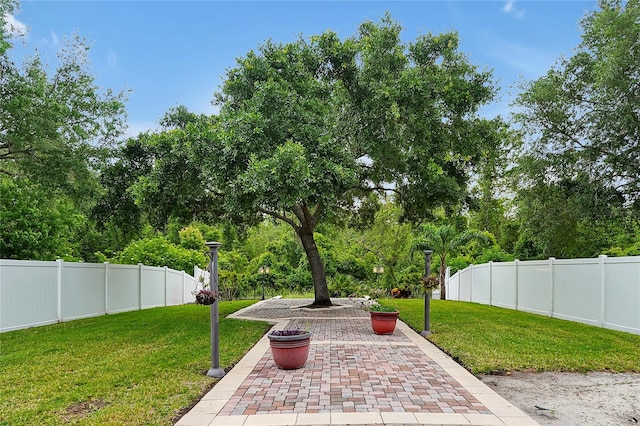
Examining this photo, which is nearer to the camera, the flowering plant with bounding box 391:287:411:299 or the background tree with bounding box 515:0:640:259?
the background tree with bounding box 515:0:640:259

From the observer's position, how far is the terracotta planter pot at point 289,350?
21.2 feet

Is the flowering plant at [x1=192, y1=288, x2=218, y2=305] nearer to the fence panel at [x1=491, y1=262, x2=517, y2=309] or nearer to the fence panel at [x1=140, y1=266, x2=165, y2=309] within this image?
the fence panel at [x1=140, y1=266, x2=165, y2=309]

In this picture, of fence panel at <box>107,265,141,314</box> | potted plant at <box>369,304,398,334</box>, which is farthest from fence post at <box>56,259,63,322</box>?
potted plant at <box>369,304,398,334</box>

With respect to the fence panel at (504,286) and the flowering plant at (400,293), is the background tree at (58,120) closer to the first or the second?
the fence panel at (504,286)

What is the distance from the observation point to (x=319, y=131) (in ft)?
38.2

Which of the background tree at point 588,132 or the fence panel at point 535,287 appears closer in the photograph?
the background tree at point 588,132

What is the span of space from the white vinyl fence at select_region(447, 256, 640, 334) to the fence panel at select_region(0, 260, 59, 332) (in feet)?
42.9

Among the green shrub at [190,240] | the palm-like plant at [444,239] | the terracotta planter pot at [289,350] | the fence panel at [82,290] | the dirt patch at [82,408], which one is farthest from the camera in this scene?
the green shrub at [190,240]

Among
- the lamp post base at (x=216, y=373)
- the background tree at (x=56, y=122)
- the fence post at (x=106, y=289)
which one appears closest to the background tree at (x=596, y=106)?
the lamp post base at (x=216, y=373)

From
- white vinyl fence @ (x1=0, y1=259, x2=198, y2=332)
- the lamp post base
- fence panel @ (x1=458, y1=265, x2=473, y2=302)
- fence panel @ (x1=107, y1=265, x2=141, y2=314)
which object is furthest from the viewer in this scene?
fence panel @ (x1=458, y1=265, x2=473, y2=302)

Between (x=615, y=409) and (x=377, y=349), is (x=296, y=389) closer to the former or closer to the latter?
(x=377, y=349)

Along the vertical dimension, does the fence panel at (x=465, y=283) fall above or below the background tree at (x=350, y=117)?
below

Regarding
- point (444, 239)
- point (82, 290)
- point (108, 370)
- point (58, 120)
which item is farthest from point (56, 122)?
point (444, 239)

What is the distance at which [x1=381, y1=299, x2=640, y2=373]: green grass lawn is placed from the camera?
6941 millimetres
